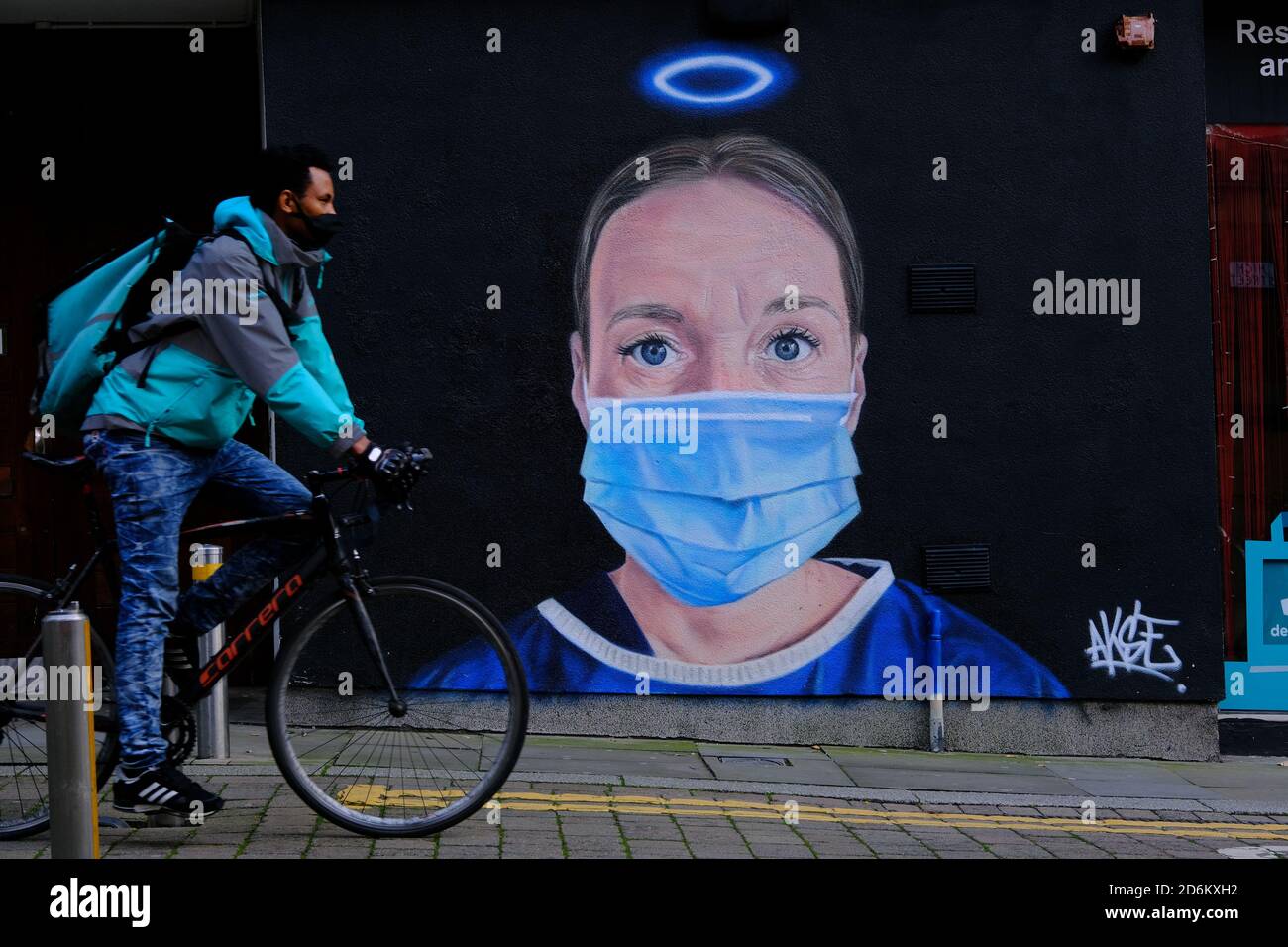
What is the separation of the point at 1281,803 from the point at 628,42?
495 centimetres

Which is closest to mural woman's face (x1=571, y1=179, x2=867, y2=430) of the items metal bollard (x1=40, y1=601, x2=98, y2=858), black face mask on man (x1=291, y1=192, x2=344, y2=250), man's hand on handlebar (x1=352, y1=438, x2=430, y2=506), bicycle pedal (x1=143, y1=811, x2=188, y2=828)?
black face mask on man (x1=291, y1=192, x2=344, y2=250)

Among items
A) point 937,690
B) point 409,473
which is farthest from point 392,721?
point 937,690

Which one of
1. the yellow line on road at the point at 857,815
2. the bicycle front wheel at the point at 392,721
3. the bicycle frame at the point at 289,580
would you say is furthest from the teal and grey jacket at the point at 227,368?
the yellow line on road at the point at 857,815

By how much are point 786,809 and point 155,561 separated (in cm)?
263

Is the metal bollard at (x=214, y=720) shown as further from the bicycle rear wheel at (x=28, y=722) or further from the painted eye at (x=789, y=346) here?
the painted eye at (x=789, y=346)

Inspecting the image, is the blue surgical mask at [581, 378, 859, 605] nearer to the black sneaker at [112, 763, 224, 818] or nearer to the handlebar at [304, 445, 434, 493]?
the handlebar at [304, 445, 434, 493]

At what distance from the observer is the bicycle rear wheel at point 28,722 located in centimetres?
455

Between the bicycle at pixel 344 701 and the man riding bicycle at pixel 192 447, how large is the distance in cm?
10

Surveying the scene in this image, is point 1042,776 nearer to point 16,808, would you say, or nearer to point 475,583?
point 475,583

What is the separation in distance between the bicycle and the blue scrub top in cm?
244

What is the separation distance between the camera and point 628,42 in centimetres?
729

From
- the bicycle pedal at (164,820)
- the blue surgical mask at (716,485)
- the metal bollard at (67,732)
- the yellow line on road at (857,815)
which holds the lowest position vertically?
the yellow line on road at (857,815)

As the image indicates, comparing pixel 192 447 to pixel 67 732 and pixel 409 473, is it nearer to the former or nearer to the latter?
pixel 409 473

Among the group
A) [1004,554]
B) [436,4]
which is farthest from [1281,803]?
[436,4]
